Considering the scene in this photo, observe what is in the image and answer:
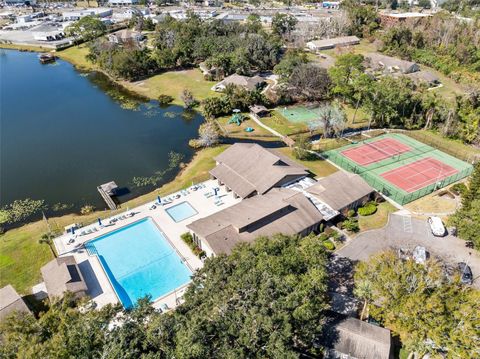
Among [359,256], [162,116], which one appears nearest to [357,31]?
[162,116]

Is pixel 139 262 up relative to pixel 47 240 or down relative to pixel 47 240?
down

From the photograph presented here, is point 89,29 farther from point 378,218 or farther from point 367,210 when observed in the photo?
point 378,218

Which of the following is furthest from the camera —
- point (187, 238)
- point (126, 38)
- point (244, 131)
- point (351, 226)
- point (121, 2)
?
point (121, 2)

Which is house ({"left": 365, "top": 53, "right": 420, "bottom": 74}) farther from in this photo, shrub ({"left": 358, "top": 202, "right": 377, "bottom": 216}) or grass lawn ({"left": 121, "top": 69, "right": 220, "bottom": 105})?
shrub ({"left": 358, "top": 202, "right": 377, "bottom": 216})

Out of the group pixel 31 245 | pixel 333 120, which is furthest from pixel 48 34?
pixel 333 120

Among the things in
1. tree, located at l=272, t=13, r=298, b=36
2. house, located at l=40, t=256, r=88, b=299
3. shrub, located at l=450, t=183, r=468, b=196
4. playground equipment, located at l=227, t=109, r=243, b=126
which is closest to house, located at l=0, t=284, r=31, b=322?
house, located at l=40, t=256, r=88, b=299

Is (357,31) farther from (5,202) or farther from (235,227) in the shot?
(5,202)
